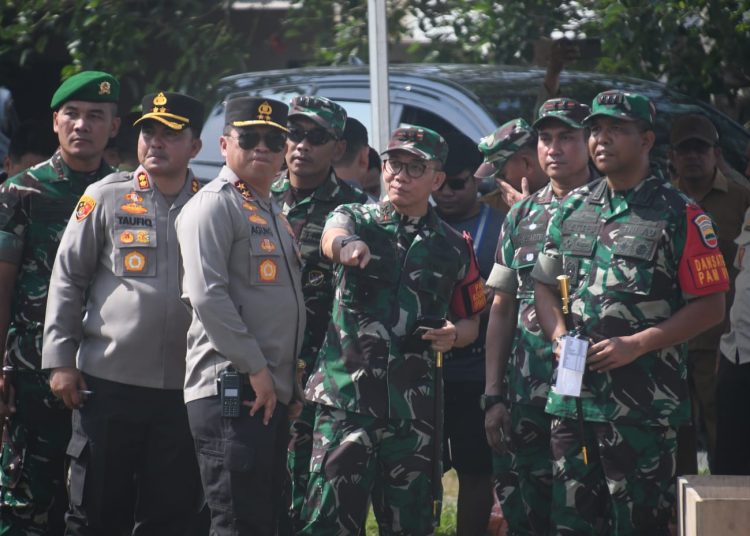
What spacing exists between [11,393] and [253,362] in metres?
1.33

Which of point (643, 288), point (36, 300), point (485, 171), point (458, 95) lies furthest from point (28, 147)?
→ point (643, 288)

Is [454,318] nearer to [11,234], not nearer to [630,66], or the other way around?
[11,234]

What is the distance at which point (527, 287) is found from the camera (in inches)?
221

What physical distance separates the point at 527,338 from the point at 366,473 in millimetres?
862

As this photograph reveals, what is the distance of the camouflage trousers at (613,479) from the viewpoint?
5066mm

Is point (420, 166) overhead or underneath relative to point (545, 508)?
overhead

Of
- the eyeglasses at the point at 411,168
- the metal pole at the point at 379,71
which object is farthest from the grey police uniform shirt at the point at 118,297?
the metal pole at the point at 379,71

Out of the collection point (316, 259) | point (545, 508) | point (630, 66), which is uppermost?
point (630, 66)

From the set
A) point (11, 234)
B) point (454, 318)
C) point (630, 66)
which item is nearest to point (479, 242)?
point (454, 318)

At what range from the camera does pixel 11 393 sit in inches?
224

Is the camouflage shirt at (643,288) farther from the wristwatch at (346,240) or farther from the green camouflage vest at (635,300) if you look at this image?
the wristwatch at (346,240)

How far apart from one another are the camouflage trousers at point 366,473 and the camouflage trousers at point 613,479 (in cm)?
48

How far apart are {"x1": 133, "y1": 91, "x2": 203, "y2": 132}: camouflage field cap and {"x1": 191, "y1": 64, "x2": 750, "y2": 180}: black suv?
1839 millimetres

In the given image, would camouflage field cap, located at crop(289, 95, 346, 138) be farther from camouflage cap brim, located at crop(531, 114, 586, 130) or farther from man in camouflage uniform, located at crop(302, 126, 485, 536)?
camouflage cap brim, located at crop(531, 114, 586, 130)
